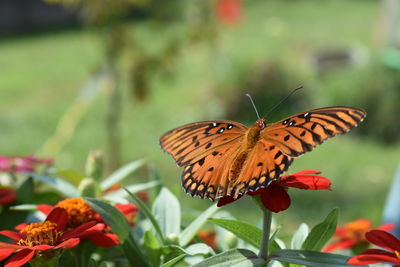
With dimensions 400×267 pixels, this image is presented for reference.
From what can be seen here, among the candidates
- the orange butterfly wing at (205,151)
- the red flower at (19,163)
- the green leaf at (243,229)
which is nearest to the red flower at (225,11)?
the red flower at (19,163)

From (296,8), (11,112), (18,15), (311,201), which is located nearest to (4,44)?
(18,15)

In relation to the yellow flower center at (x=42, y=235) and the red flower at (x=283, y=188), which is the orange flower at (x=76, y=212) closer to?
the yellow flower center at (x=42, y=235)

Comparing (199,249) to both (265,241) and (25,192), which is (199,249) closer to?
(265,241)

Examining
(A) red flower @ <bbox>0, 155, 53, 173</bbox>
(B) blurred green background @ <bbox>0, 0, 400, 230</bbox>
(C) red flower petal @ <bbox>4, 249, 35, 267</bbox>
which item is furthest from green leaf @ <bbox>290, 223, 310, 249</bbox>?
(B) blurred green background @ <bbox>0, 0, 400, 230</bbox>

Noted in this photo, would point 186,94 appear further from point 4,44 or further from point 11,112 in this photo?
point 4,44

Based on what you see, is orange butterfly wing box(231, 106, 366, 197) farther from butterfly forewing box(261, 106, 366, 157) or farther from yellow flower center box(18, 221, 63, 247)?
yellow flower center box(18, 221, 63, 247)

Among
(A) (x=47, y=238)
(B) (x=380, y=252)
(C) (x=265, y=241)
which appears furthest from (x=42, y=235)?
(B) (x=380, y=252)
